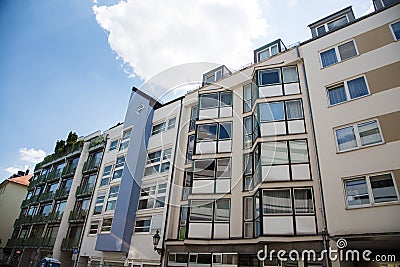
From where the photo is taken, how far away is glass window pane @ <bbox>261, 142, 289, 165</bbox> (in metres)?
13.8

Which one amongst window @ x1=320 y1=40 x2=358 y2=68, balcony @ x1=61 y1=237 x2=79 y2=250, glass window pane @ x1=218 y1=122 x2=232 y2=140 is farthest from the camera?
balcony @ x1=61 y1=237 x2=79 y2=250

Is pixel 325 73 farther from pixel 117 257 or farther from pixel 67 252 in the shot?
pixel 67 252

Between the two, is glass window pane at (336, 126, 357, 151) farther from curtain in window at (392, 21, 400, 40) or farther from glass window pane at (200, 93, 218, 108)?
glass window pane at (200, 93, 218, 108)

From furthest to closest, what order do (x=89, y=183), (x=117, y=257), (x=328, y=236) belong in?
(x=89, y=183), (x=117, y=257), (x=328, y=236)

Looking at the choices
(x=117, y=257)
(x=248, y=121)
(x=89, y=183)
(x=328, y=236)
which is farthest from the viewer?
(x=89, y=183)

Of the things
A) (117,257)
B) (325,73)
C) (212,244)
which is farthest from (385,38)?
(117,257)

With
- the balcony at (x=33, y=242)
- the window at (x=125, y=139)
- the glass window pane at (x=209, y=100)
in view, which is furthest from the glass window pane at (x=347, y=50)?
the balcony at (x=33, y=242)

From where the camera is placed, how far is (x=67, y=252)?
998 inches

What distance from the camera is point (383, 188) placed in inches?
416

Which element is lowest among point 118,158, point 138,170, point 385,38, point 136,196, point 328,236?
point 328,236

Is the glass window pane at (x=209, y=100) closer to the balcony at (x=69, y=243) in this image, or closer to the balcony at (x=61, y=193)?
the balcony at (x=69, y=243)

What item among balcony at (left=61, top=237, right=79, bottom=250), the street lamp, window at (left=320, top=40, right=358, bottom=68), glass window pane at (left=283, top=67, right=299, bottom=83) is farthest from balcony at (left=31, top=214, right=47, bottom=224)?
window at (left=320, top=40, right=358, bottom=68)

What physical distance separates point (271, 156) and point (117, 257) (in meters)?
13.2

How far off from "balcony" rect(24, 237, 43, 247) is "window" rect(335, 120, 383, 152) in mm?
28724
